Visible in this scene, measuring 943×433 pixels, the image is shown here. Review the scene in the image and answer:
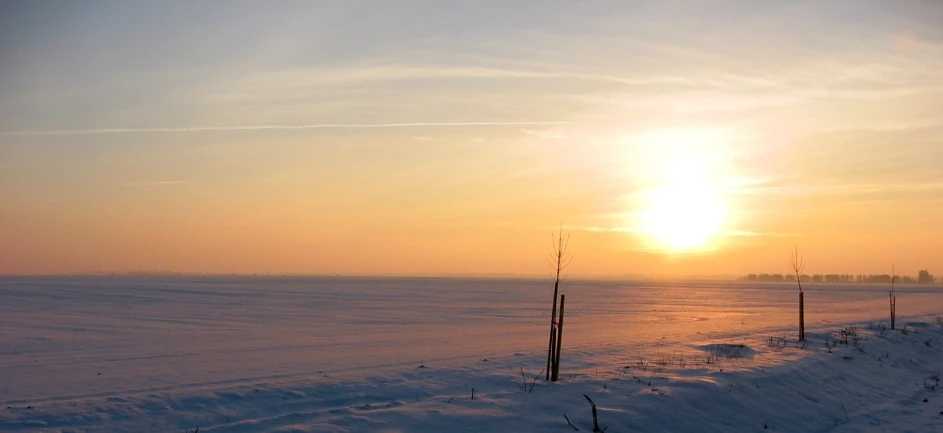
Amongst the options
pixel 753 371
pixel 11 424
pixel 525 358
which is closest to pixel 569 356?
pixel 525 358

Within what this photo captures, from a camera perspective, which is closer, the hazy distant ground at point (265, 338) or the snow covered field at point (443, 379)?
the snow covered field at point (443, 379)

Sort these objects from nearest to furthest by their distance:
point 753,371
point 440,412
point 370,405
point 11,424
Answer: point 11,424
point 440,412
point 370,405
point 753,371

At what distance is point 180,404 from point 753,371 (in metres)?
12.5

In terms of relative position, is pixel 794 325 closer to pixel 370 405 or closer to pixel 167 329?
pixel 370 405

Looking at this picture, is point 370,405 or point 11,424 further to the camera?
point 370,405

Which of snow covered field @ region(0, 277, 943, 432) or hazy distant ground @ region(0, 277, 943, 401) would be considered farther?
hazy distant ground @ region(0, 277, 943, 401)

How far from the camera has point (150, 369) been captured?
54.2 feet

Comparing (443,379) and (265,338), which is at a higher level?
(443,379)

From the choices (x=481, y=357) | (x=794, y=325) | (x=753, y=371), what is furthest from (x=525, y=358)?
(x=794, y=325)

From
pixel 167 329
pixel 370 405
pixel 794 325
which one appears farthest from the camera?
pixel 794 325

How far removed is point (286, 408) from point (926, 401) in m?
14.1

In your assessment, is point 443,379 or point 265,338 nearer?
point 443,379

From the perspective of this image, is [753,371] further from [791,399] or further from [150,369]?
[150,369]

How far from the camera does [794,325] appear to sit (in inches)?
1224
